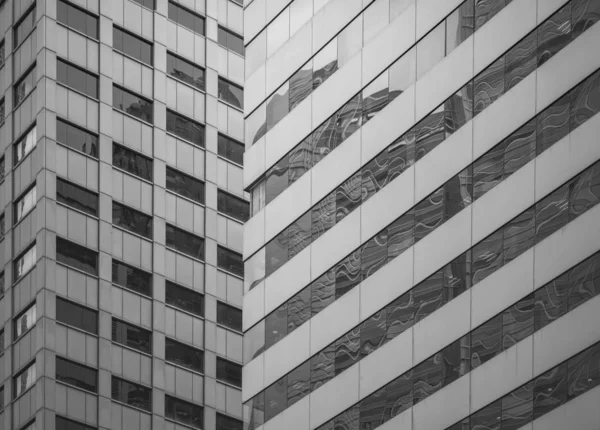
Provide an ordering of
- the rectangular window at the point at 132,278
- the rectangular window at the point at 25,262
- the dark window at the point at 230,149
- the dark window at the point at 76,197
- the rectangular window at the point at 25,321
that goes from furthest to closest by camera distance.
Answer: the dark window at the point at 230,149 < the rectangular window at the point at 132,278 < the dark window at the point at 76,197 < the rectangular window at the point at 25,262 < the rectangular window at the point at 25,321

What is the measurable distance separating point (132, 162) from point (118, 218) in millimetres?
3150

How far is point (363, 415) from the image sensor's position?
4034cm

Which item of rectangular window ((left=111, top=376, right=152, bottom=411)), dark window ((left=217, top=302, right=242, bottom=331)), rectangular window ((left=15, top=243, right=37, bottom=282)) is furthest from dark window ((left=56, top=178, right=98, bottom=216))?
dark window ((left=217, top=302, right=242, bottom=331))

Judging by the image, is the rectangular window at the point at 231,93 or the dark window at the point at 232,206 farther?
the rectangular window at the point at 231,93

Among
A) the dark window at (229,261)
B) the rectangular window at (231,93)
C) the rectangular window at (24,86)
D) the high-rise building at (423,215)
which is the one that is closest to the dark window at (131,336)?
the dark window at (229,261)

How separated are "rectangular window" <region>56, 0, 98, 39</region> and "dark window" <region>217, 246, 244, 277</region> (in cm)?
1406

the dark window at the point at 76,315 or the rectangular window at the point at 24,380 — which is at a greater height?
the dark window at the point at 76,315

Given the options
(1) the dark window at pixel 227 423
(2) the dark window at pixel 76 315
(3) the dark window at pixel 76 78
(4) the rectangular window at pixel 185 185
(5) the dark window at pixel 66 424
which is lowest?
(5) the dark window at pixel 66 424

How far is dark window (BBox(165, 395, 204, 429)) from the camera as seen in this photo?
66.2 meters

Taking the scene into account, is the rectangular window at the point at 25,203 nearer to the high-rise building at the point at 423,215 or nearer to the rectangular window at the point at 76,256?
the rectangular window at the point at 76,256

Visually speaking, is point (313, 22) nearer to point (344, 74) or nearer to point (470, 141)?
point (344, 74)

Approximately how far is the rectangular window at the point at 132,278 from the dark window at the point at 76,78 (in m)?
8.78

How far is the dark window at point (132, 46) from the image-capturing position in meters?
65.7

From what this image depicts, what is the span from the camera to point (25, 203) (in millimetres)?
63344
